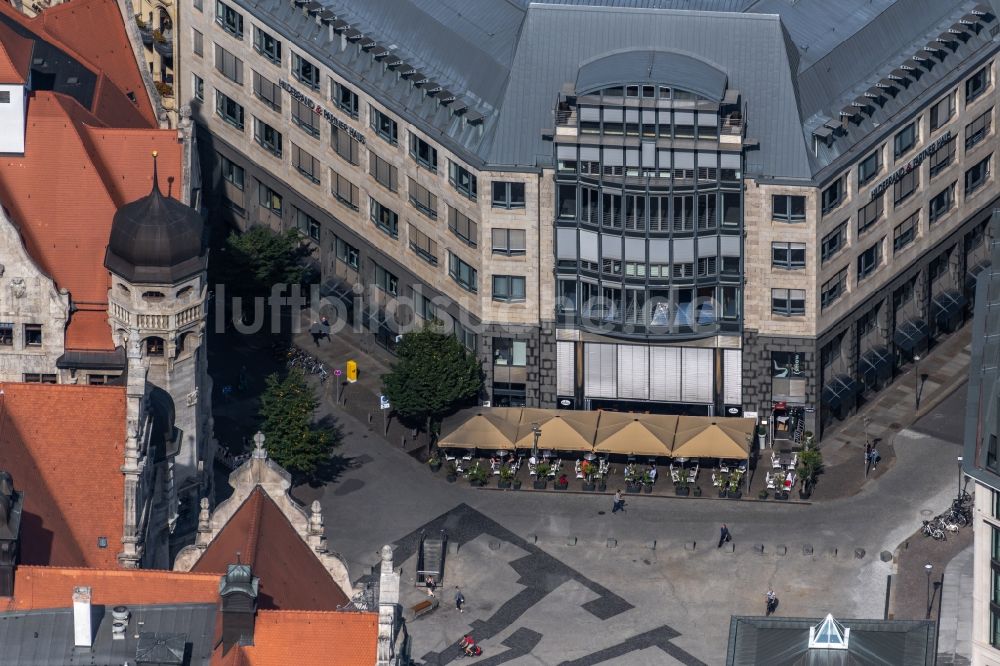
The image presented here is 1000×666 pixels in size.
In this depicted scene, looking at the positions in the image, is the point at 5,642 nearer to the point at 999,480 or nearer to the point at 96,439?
the point at 96,439

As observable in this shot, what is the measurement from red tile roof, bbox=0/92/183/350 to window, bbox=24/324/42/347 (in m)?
1.98

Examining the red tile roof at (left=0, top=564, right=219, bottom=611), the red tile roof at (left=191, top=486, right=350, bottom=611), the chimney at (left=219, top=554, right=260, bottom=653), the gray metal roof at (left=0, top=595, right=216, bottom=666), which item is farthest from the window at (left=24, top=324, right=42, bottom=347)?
the chimney at (left=219, top=554, right=260, bottom=653)

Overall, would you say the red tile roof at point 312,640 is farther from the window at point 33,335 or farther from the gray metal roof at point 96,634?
the window at point 33,335

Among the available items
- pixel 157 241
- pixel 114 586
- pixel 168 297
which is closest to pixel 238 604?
pixel 114 586

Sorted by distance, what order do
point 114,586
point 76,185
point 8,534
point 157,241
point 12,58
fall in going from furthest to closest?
point 12,58 → point 76,185 → point 157,241 → point 114,586 → point 8,534

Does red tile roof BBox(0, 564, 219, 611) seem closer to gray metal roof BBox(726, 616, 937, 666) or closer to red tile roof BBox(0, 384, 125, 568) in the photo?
red tile roof BBox(0, 384, 125, 568)

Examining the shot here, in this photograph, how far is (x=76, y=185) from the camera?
634 feet

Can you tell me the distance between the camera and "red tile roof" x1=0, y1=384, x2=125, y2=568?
16600 cm

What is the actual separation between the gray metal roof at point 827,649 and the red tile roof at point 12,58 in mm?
59814

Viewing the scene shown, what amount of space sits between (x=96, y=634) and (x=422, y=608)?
44.5 metres

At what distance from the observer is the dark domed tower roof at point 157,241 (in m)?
182

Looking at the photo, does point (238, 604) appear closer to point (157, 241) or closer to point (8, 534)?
point (8, 534)

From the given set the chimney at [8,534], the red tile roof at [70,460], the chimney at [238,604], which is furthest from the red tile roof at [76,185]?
the chimney at [238,604]

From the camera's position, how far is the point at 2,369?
192 m
